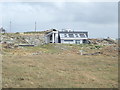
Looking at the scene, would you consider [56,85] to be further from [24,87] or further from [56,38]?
[56,38]

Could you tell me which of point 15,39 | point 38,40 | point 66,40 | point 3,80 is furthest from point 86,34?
point 3,80

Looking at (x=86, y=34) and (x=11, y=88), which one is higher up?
(x=86, y=34)

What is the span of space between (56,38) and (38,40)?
5.37 meters

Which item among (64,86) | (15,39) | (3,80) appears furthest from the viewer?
(15,39)

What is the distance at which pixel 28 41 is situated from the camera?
5638 centimetres

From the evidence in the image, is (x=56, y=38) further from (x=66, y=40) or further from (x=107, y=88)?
(x=107, y=88)

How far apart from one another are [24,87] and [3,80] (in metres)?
1.79

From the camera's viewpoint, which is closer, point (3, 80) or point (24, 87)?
point (24, 87)

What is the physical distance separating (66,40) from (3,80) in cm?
4688

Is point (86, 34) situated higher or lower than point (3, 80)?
higher

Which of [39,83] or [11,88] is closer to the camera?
[11,88]

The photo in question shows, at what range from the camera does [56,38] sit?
195 feet

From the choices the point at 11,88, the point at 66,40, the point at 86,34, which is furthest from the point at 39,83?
the point at 86,34

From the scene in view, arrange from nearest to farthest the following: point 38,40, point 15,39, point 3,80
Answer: point 3,80 → point 15,39 → point 38,40
